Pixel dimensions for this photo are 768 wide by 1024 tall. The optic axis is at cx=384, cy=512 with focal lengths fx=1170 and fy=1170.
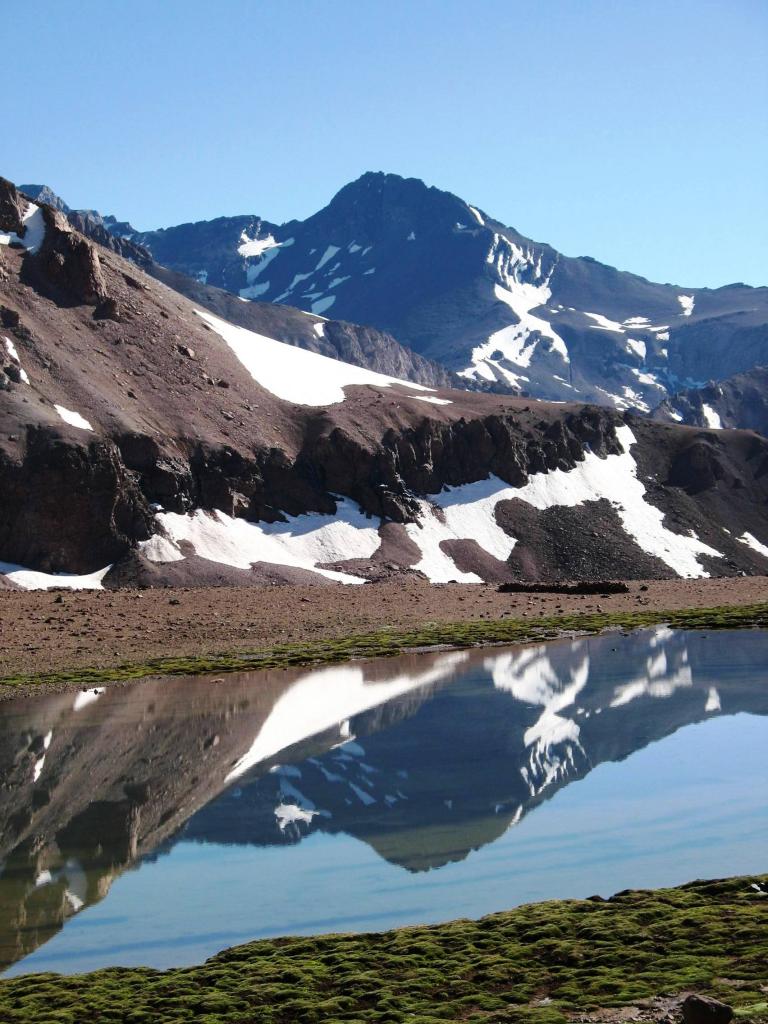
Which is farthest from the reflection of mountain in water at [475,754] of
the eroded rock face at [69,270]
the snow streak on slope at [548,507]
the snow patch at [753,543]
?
the snow patch at [753,543]

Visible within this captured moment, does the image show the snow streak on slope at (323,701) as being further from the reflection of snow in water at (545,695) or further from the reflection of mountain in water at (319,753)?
the reflection of snow in water at (545,695)

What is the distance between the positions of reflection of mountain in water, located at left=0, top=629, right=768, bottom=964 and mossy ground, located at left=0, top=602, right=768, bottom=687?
1.98 metres

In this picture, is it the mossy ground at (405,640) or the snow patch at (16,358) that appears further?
the snow patch at (16,358)

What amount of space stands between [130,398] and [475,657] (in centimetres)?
5178

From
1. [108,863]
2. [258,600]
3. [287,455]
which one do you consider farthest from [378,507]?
[108,863]

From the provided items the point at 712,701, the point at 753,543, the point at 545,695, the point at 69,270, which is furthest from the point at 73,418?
the point at 753,543

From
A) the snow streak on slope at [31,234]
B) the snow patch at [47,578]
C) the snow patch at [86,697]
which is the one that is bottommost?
the snow patch at [86,697]

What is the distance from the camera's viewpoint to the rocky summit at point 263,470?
78.2 m

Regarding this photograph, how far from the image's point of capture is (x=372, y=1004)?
1342cm

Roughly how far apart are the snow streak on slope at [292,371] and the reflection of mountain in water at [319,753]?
67.3 meters

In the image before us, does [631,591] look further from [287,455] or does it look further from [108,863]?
[108,863]

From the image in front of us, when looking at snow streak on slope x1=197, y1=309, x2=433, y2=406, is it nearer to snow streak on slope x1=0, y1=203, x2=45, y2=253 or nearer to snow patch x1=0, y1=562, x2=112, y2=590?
snow streak on slope x1=0, y1=203, x2=45, y2=253

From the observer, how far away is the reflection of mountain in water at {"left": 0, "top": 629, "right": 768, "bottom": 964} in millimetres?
21781

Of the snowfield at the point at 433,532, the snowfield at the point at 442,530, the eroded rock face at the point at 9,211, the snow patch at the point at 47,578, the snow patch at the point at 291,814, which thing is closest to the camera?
the snow patch at the point at 291,814
